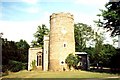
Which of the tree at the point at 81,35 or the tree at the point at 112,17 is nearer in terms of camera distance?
the tree at the point at 112,17

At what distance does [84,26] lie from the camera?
2650 inches

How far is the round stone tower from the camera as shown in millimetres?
41834

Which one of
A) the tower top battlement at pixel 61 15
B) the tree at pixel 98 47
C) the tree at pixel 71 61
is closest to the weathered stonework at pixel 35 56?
the tree at pixel 71 61

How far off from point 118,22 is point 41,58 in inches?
806

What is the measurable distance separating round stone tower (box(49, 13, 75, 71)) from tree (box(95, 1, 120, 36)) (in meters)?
8.95

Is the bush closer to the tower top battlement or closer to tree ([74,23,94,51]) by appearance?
the tower top battlement

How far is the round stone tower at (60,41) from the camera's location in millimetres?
41834

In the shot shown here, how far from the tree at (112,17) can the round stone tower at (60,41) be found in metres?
8.95

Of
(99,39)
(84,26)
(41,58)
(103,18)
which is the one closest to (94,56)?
(99,39)

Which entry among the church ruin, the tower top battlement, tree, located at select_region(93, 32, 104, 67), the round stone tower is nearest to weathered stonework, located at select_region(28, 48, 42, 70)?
the church ruin

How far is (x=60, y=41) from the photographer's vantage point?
42.1 m

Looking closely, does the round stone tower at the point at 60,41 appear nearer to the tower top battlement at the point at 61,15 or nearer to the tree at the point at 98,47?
the tower top battlement at the point at 61,15

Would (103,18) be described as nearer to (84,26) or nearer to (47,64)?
(47,64)

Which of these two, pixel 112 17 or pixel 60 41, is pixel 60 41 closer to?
pixel 60 41
